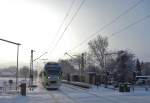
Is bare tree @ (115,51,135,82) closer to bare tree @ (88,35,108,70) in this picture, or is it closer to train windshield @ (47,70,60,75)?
bare tree @ (88,35,108,70)

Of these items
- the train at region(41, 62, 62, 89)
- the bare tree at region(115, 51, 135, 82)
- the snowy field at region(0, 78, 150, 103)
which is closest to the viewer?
the snowy field at region(0, 78, 150, 103)

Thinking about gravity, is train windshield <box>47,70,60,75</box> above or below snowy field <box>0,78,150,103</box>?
above

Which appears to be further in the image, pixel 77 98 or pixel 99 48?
pixel 99 48

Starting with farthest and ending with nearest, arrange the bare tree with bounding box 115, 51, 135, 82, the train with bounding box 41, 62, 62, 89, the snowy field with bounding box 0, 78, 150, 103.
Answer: the bare tree with bounding box 115, 51, 135, 82 < the train with bounding box 41, 62, 62, 89 < the snowy field with bounding box 0, 78, 150, 103

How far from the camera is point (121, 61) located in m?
105

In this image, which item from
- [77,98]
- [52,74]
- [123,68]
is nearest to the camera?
[77,98]

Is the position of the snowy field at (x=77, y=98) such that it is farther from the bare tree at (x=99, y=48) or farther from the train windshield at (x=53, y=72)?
the bare tree at (x=99, y=48)

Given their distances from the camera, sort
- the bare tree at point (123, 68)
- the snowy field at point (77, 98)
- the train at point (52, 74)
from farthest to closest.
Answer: the bare tree at point (123, 68) < the train at point (52, 74) < the snowy field at point (77, 98)

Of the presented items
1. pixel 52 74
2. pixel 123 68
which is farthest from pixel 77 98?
pixel 123 68

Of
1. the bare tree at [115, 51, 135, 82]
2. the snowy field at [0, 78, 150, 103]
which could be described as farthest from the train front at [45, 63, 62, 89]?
the bare tree at [115, 51, 135, 82]

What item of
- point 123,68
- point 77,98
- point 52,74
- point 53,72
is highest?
point 123,68

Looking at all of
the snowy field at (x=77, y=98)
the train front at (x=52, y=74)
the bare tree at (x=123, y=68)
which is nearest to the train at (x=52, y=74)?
the train front at (x=52, y=74)

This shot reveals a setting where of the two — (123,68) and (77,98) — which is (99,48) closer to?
(123,68)

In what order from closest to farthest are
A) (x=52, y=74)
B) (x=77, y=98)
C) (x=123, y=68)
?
(x=77, y=98) → (x=52, y=74) → (x=123, y=68)
